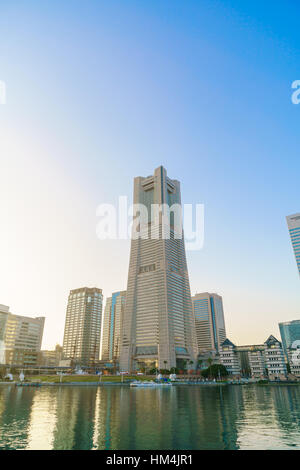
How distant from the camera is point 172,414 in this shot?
165ft

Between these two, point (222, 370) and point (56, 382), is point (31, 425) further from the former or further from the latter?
point (222, 370)

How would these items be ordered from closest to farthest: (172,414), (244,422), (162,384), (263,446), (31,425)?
(263,446) → (31,425) → (244,422) → (172,414) → (162,384)

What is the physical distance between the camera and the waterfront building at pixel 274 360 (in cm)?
18375

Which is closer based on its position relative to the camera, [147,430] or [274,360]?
[147,430]

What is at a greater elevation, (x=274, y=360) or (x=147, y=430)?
(x=274, y=360)

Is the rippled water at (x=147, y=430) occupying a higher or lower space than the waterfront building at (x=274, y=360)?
lower

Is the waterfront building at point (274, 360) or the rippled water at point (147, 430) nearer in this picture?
the rippled water at point (147, 430)

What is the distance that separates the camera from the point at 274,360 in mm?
189625
